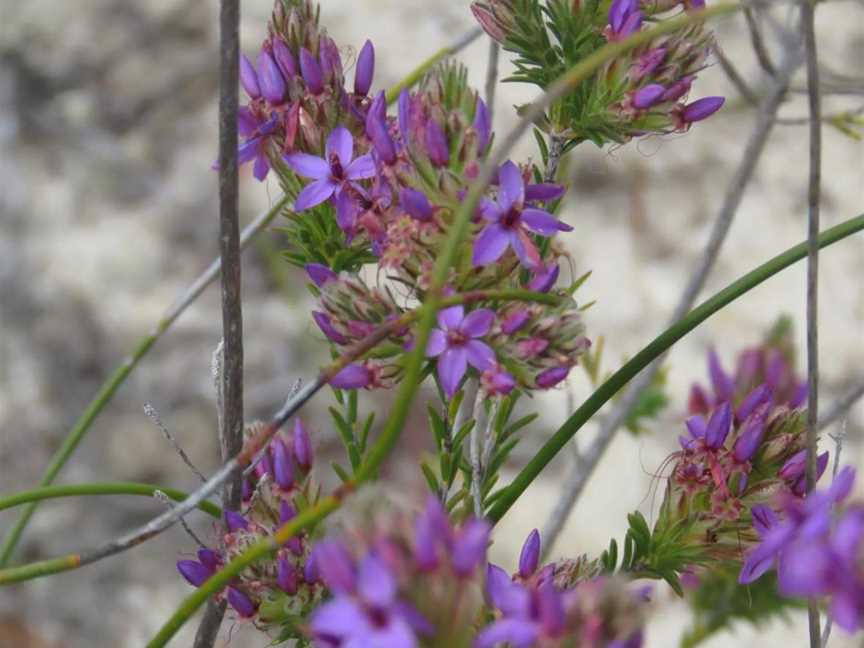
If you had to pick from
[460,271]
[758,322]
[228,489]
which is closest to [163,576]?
[758,322]

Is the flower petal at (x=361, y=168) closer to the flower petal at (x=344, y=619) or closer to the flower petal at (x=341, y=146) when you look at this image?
the flower petal at (x=341, y=146)

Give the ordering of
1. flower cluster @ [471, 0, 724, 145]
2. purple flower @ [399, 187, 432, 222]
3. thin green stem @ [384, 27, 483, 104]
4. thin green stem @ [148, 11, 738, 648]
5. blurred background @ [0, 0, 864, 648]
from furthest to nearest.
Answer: blurred background @ [0, 0, 864, 648], thin green stem @ [384, 27, 483, 104], flower cluster @ [471, 0, 724, 145], purple flower @ [399, 187, 432, 222], thin green stem @ [148, 11, 738, 648]

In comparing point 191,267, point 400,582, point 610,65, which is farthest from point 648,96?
point 191,267

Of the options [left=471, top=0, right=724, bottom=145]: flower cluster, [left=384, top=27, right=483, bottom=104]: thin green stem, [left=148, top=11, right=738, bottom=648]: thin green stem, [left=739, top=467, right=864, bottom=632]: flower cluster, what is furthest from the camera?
[left=384, top=27, right=483, bottom=104]: thin green stem

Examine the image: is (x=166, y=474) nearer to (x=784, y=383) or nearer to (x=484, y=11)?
(x=784, y=383)

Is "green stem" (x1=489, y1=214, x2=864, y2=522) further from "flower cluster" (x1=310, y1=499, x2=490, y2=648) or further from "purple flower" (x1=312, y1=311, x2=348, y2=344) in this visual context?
"flower cluster" (x1=310, y1=499, x2=490, y2=648)

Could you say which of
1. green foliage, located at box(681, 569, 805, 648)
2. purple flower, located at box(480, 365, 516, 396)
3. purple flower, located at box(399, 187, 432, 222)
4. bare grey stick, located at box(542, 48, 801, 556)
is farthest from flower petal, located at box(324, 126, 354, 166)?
green foliage, located at box(681, 569, 805, 648)

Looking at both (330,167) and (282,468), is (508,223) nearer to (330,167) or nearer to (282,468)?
(330,167)
